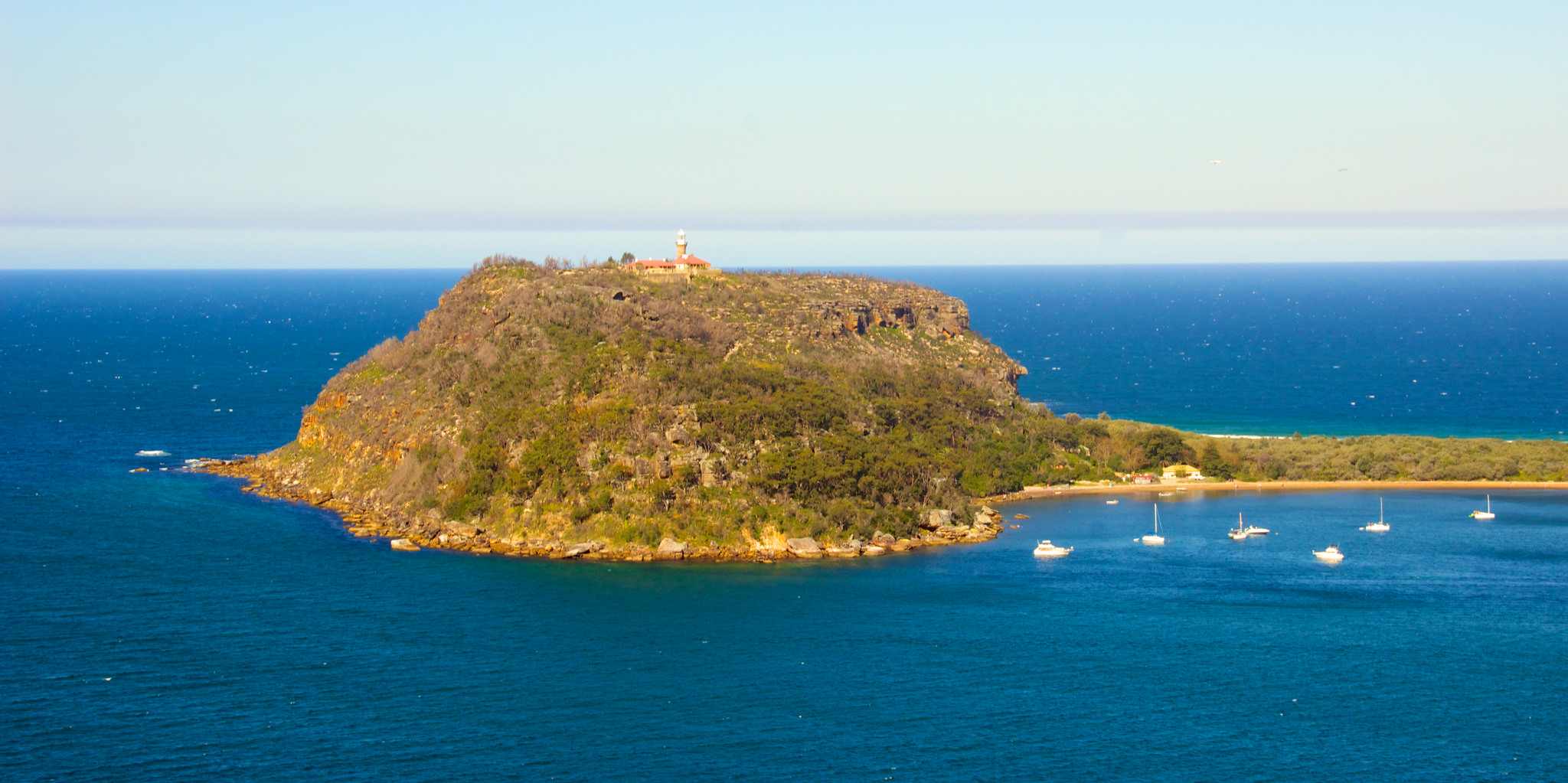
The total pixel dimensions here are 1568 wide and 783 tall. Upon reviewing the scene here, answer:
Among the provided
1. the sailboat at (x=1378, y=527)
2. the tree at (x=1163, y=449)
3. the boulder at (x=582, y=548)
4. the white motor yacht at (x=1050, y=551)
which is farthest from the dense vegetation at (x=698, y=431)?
the sailboat at (x=1378, y=527)

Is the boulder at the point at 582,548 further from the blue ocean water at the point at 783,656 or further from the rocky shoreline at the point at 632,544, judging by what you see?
the blue ocean water at the point at 783,656

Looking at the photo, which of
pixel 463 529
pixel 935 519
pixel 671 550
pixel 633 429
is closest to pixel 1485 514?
pixel 935 519

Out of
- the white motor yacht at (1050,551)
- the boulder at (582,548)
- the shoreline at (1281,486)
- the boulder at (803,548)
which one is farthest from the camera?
the shoreline at (1281,486)

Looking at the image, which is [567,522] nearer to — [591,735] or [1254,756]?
[591,735]

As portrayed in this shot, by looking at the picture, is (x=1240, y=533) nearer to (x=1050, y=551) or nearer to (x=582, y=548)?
(x=1050, y=551)

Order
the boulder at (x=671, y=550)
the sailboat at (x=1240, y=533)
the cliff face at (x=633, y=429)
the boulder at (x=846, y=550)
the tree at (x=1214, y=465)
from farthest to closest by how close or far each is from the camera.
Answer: the tree at (x=1214, y=465) → the sailboat at (x=1240, y=533) → the cliff face at (x=633, y=429) → the boulder at (x=846, y=550) → the boulder at (x=671, y=550)

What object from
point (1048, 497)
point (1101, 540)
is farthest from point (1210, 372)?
point (1101, 540)

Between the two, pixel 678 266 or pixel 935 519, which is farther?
pixel 678 266

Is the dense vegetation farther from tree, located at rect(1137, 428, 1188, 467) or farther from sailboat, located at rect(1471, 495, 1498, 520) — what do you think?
sailboat, located at rect(1471, 495, 1498, 520)
